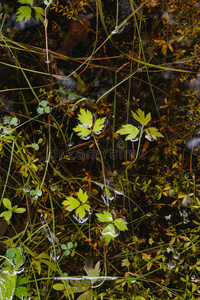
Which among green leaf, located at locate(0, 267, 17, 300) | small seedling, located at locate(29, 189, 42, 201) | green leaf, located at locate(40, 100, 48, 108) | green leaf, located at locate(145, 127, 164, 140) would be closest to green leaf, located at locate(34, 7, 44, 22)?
green leaf, located at locate(40, 100, 48, 108)

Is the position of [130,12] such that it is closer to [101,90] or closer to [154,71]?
[154,71]

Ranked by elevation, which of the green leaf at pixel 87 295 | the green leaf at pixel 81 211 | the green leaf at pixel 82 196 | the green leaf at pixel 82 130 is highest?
the green leaf at pixel 82 130

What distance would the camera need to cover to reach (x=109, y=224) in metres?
1.74

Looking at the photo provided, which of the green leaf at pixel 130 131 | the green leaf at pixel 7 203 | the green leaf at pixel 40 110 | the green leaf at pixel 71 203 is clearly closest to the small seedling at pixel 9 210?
the green leaf at pixel 7 203

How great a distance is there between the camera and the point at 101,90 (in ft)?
5.81

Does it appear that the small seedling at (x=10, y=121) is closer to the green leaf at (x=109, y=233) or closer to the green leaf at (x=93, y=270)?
the green leaf at (x=109, y=233)

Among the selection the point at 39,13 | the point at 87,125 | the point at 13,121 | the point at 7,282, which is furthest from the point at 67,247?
the point at 39,13

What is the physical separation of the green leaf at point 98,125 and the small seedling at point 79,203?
449mm

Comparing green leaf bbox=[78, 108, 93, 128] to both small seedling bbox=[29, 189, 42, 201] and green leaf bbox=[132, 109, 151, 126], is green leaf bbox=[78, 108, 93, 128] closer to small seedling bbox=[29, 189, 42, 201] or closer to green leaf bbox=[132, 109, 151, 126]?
green leaf bbox=[132, 109, 151, 126]

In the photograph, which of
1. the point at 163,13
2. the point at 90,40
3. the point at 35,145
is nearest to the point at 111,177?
the point at 35,145

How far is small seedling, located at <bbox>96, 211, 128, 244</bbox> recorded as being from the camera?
1.72 m

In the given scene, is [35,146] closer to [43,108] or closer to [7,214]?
[43,108]

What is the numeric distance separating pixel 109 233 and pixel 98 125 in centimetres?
79

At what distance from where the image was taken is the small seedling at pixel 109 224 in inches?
67.8
